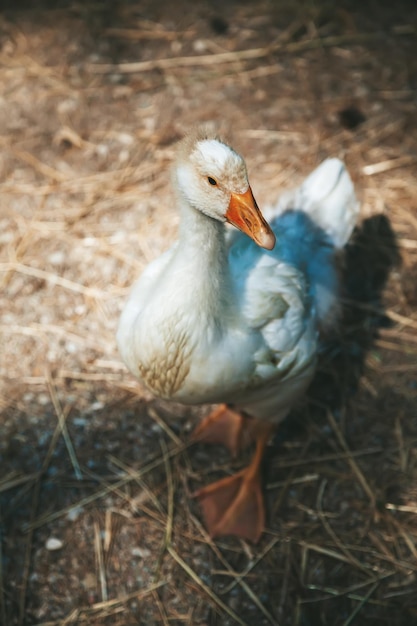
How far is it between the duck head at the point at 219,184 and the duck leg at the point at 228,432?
1023 mm

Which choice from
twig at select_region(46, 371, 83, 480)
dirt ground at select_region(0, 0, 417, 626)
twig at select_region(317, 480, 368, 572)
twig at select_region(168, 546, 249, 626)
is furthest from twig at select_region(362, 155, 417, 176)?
twig at select_region(168, 546, 249, 626)

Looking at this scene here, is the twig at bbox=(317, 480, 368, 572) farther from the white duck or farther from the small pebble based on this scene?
the small pebble

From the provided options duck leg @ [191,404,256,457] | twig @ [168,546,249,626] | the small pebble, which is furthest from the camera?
duck leg @ [191,404,256,457]

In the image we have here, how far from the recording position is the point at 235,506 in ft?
7.71

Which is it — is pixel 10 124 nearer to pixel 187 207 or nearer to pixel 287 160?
pixel 287 160

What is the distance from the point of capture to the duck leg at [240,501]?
2.35m

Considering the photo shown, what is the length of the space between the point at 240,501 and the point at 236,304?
0.78m

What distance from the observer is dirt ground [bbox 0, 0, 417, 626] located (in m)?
2.25

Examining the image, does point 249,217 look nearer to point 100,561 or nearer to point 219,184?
point 219,184

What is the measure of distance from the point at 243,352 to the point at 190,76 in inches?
81.9

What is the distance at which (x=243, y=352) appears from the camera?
1.97 metres

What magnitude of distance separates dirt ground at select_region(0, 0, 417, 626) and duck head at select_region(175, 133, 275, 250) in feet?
3.59

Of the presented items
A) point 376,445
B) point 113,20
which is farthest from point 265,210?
point 113,20

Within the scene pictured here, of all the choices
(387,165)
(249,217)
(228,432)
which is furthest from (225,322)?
(387,165)
